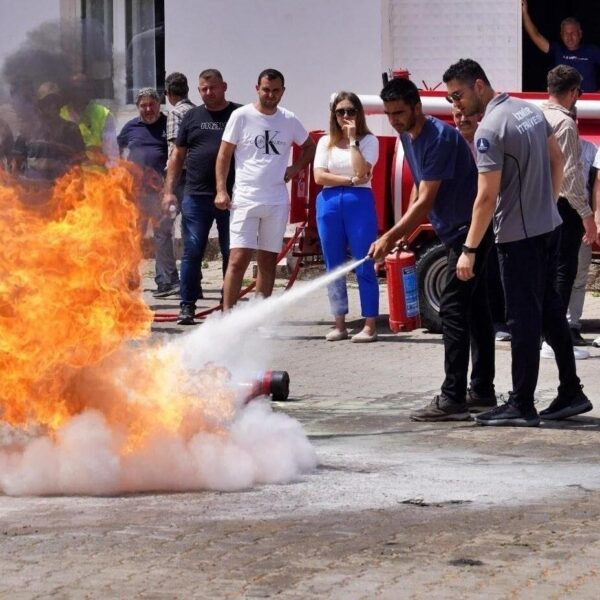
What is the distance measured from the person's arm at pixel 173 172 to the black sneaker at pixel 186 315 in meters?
0.89

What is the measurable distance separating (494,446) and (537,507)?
1567 mm

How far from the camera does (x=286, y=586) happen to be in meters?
5.53

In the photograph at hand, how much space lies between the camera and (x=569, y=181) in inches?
444

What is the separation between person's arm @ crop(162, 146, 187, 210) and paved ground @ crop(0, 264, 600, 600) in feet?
15.0

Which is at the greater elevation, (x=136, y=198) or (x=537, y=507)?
(x=136, y=198)

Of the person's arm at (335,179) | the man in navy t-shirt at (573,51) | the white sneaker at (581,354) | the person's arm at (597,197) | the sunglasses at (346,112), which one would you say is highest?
the man in navy t-shirt at (573,51)

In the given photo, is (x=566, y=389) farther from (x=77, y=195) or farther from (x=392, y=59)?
(x=392, y=59)

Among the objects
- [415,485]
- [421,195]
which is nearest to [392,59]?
[421,195]

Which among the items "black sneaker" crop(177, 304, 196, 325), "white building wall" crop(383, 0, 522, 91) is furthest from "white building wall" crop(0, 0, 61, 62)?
"white building wall" crop(383, 0, 522, 91)

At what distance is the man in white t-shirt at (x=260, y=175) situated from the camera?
499 inches

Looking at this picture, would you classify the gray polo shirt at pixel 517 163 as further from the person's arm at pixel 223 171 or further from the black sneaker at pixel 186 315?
the black sneaker at pixel 186 315

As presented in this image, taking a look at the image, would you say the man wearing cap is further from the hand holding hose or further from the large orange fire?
the hand holding hose

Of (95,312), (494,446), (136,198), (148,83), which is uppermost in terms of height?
(148,83)

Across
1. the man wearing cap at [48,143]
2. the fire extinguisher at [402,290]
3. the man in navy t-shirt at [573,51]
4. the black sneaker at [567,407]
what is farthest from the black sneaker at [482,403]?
the man in navy t-shirt at [573,51]
